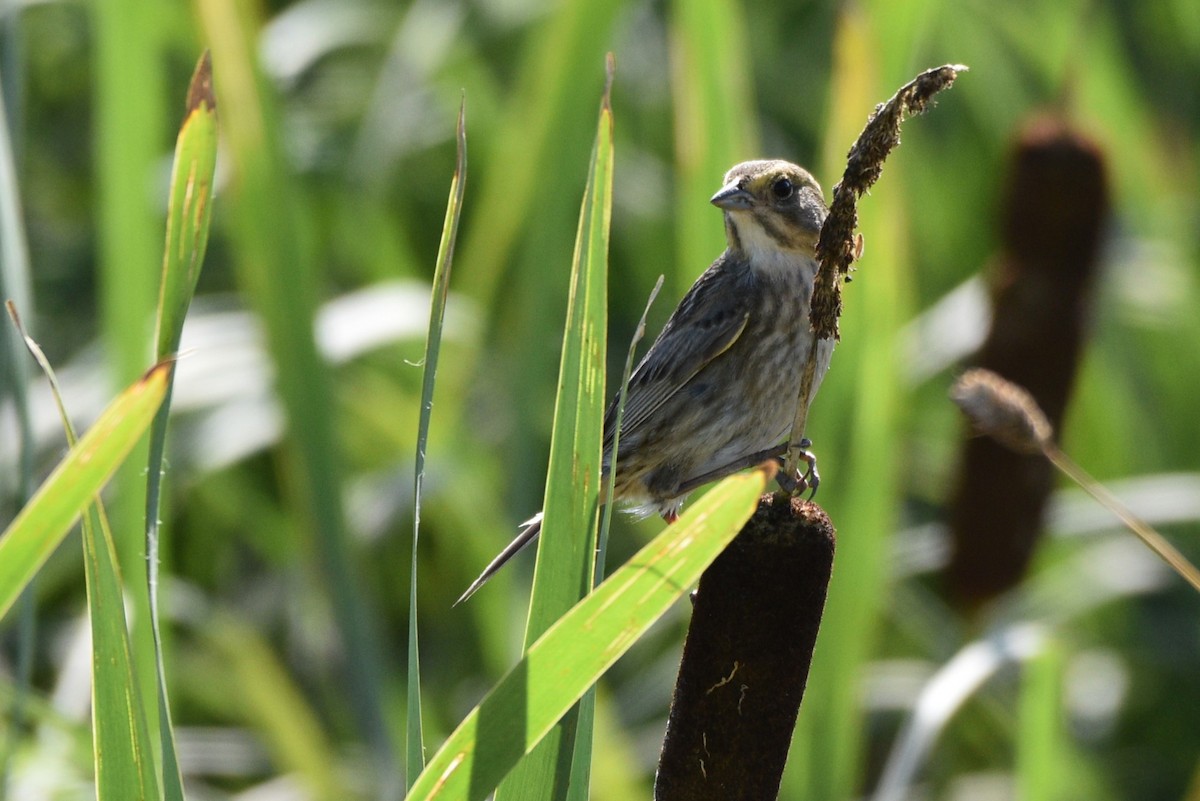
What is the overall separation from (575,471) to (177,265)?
398 millimetres

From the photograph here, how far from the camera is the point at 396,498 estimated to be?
3717 millimetres

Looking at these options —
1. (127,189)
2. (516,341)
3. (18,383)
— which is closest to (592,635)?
(18,383)

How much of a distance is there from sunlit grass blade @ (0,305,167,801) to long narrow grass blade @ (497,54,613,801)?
0.33 m

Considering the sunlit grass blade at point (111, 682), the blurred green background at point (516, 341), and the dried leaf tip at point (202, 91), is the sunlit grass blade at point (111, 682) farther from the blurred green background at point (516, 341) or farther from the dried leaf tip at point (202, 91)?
the blurred green background at point (516, 341)

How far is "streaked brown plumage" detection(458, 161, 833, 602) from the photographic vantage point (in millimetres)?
2611

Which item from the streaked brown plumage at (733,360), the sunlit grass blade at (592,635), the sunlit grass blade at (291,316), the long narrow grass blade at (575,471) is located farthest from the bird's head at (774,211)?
the sunlit grass blade at (592,635)

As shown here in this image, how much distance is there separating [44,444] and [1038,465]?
2.36 m

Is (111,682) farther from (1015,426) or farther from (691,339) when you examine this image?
(691,339)

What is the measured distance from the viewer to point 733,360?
8.72ft

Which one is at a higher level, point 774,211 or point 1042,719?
point 774,211

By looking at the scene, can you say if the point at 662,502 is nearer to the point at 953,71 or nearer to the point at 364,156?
the point at 953,71

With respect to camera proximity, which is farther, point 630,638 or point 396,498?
point 396,498

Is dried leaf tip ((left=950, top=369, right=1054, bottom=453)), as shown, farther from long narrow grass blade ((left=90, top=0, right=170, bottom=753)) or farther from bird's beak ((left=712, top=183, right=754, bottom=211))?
long narrow grass blade ((left=90, top=0, right=170, bottom=753))

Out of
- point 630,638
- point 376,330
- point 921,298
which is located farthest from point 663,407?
point 921,298
